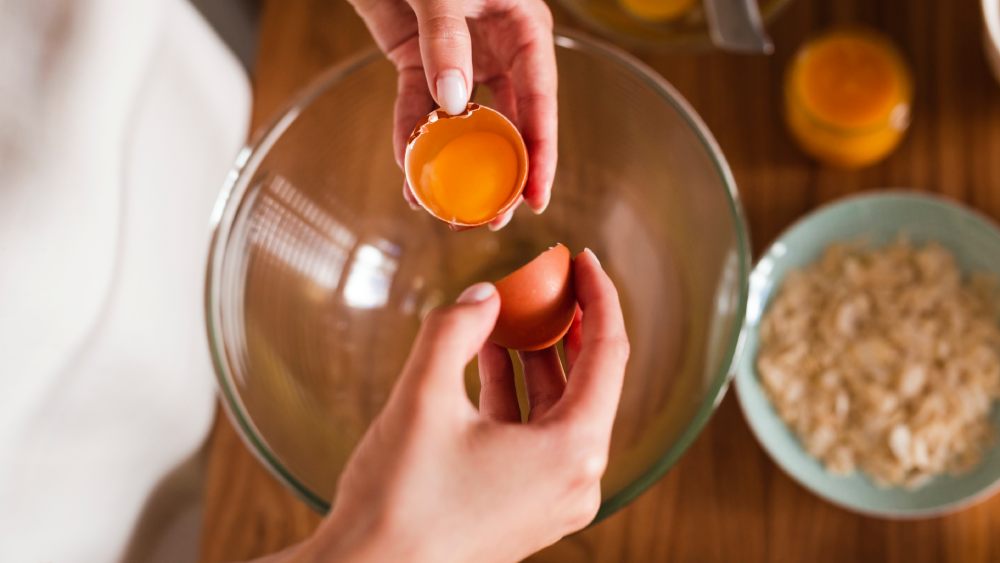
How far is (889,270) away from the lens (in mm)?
982

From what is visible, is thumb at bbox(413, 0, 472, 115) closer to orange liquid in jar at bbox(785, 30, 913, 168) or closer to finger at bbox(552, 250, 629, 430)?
finger at bbox(552, 250, 629, 430)

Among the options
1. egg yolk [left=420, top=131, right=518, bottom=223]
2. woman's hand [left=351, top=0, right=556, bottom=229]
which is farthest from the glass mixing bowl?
egg yolk [left=420, top=131, right=518, bottom=223]

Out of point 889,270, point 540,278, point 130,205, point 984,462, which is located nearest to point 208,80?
point 130,205

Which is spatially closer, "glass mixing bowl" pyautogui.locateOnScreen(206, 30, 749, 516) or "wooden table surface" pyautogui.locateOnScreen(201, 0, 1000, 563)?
"glass mixing bowl" pyautogui.locateOnScreen(206, 30, 749, 516)

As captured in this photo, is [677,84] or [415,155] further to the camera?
[677,84]

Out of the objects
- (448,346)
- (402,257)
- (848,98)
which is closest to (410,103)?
(402,257)

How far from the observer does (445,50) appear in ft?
2.25

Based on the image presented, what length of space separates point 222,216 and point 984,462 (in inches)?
33.9

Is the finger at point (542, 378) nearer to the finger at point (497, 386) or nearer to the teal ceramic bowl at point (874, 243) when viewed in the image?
the finger at point (497, 386)

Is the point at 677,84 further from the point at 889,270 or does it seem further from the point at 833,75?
the point at 889,270

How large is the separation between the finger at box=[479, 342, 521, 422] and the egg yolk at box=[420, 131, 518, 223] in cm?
12

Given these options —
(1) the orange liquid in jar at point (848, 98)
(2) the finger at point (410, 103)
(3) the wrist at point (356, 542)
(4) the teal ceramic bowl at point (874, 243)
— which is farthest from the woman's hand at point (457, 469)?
(1) the orange liquid in jar at point (848, 98)

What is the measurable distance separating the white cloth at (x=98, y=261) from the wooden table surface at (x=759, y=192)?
13 centimetres

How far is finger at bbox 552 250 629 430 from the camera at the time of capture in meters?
0.56
